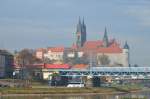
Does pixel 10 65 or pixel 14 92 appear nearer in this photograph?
pixel 14 92

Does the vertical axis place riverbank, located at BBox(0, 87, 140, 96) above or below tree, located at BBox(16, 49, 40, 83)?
below

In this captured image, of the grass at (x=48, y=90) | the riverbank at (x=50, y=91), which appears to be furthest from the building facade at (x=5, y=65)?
the riverbank at (x=50, y=91)

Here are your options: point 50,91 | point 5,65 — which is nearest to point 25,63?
point 5,65

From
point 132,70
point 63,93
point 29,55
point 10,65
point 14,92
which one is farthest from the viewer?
point 29,55

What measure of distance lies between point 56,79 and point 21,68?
22.1 meters

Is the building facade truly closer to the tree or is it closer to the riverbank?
the tree

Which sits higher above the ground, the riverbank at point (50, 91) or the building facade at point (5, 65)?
the building facade at point (5, 65)

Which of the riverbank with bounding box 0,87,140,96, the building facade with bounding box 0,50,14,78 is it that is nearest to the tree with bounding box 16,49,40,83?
the building facade with bounding box 0,50,14,78

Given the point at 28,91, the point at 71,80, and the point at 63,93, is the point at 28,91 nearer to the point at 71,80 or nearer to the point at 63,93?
the point at 63,93

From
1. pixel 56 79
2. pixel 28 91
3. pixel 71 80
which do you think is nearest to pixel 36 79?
pixel 56 79

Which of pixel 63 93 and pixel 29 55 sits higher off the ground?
pixel 29 55

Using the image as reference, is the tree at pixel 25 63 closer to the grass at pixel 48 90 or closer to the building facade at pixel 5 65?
the building facade at pixel 5 65

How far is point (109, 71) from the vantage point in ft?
506

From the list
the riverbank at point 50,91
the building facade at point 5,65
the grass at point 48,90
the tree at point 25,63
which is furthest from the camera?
the tree at point 25,63
